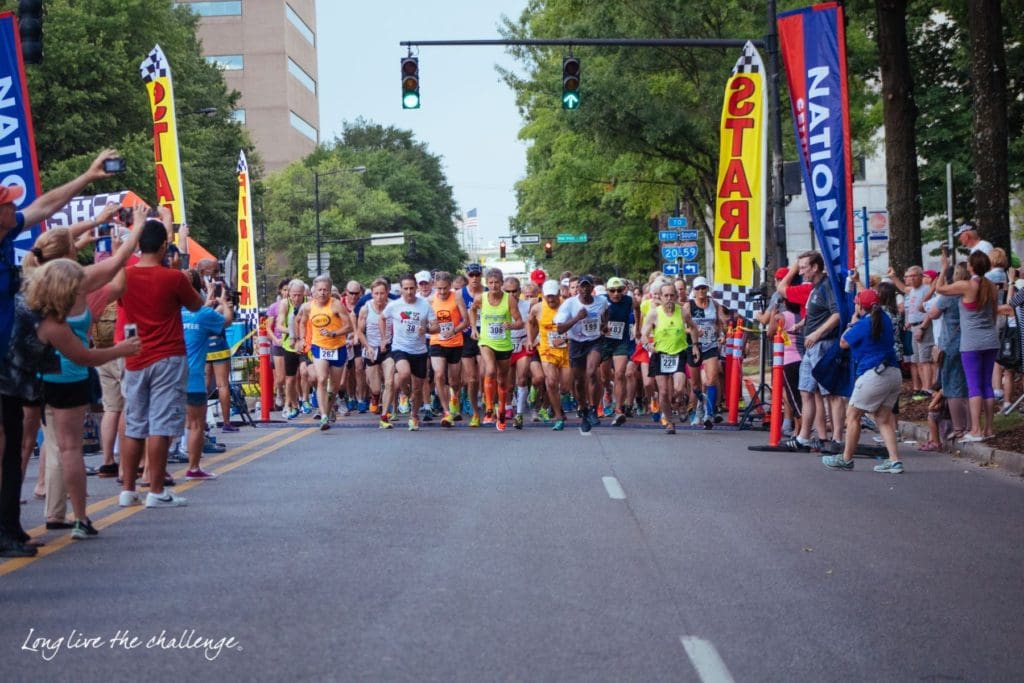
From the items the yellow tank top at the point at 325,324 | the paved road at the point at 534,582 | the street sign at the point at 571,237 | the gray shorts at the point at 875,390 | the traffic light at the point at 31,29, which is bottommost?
the paved road at the point at 534,582

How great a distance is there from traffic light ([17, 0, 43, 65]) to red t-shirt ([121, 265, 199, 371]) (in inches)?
271

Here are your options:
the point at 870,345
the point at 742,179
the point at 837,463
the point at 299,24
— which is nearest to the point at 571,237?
the point at 742,179

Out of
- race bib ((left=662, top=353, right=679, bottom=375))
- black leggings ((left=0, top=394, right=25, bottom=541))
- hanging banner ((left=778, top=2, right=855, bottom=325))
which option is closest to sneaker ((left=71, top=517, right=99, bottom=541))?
black leggings ((left=0, top=394, right=25, bottom=541))

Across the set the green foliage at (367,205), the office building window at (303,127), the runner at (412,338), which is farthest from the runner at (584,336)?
the office building window at (303,127)

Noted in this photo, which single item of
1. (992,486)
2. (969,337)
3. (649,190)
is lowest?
(992,486)

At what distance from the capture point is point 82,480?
9.52 meters

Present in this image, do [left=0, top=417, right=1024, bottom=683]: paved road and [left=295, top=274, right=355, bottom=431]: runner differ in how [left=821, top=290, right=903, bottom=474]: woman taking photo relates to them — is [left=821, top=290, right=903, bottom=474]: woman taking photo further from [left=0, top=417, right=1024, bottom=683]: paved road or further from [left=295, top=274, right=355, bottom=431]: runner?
[left=295, top=274, right=355, bottom=431]: runner

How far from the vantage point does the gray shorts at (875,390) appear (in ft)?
45.0

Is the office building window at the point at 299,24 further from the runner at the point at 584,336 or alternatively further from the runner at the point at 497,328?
the runner at the point at 584,336

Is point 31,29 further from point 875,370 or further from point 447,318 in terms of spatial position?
point 875,370

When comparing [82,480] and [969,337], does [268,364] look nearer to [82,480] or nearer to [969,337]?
[969,337]

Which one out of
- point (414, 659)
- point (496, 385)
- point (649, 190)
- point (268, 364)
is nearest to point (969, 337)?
point (496, 385)

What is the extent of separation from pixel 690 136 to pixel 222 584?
31469 mm

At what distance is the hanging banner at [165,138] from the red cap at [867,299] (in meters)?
12.0
